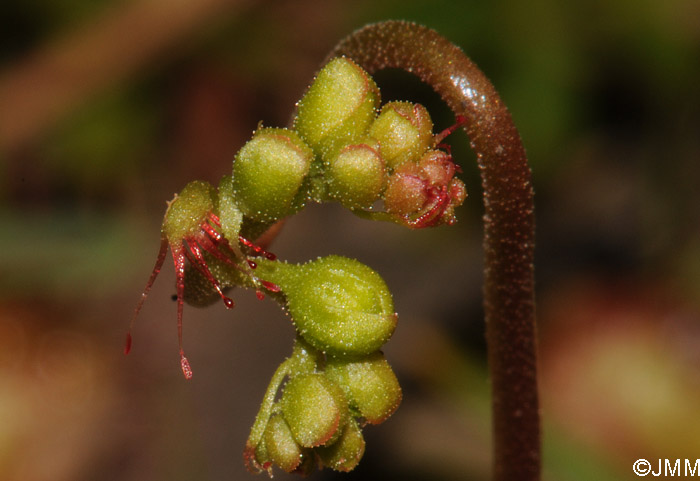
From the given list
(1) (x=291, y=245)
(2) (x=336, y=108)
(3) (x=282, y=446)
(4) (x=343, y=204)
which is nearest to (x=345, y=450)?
(3) (x=282, y=446)

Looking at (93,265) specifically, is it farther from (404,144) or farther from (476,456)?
(404,144)

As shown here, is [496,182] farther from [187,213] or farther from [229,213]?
[187,213]

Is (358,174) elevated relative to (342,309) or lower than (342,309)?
elevated

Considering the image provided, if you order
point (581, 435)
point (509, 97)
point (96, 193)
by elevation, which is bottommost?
point (581, 435)

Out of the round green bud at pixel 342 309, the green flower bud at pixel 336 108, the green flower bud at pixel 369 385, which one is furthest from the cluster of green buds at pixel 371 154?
the green flower bud at pixel 369 385

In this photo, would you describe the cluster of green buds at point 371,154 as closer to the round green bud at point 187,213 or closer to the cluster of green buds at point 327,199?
the cluster of green buds at point 327,199

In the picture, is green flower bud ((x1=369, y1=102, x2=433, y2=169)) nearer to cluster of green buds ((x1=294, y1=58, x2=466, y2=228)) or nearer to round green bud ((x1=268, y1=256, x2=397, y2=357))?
cluster of green buds ((x1=294, y1=58, x2=466, y2=228))

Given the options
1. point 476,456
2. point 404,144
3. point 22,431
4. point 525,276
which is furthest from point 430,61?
point 22,431
